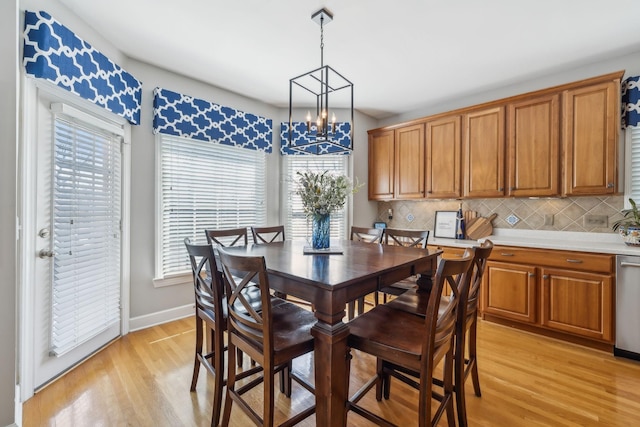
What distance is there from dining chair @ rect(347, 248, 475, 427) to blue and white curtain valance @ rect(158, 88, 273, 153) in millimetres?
2763

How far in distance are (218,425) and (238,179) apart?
8.87 ft

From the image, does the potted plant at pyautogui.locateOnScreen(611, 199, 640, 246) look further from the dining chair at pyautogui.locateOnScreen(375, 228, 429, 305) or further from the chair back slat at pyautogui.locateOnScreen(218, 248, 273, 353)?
the chair back slat at pyautogui.locateOnScreen(218, 248, 273, 353)

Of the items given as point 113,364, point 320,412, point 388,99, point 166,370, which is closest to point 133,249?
point 113,364

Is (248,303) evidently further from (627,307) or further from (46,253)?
(627,307)

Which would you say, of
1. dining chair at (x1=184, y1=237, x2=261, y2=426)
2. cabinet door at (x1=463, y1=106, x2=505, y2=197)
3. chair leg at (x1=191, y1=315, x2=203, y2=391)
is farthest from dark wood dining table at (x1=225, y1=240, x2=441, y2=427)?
cabinet door at (x1=463, y1=106, x2=505, y2=197)

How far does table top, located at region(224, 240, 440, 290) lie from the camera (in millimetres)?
1406

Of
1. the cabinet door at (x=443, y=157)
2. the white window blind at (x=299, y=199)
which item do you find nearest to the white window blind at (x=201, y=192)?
the white window blind at (x=299, y=199)

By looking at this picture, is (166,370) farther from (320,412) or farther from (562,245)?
(562,245)

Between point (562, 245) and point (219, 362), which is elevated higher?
point (562, 245)

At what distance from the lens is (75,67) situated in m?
2.08

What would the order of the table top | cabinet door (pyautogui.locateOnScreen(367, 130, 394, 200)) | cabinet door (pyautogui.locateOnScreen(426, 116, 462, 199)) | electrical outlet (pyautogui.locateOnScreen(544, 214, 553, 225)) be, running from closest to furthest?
the table top, electrical outlet (pyautogui.locateOnScreen(544, 214, 553, 225)), cabinet door (pyautogui.locateOnScreen(426, 116, 462, 199)), cabinet door (pyautogui.locateOnScreen(367, 130, 394, 200))

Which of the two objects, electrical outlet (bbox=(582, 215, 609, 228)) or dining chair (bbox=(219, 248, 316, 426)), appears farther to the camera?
electrical outlet (bbox=(582, 215, 609, 228))

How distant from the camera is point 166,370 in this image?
217 centimetres

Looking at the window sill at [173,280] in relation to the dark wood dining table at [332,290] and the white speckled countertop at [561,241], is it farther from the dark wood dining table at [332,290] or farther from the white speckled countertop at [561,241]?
the white speckled countertop at [561,241]
